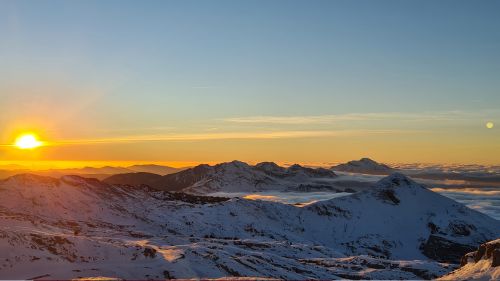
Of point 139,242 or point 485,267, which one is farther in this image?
point 139,242

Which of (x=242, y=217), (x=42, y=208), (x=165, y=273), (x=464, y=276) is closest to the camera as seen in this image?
(x=464, y=276)

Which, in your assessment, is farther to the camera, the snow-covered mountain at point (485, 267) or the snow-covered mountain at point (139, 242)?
the snow-covered mountain at point (139, 242)

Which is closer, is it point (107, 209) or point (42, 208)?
point (42, 208)

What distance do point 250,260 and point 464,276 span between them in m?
48.8

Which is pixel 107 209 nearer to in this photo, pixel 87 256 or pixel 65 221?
pixel 65 221

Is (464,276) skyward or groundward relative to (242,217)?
skyward

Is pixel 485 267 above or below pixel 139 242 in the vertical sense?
above

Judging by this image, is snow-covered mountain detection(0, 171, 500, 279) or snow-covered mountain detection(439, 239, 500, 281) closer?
snow-covered mountain detection(439, 239, 500, 281)

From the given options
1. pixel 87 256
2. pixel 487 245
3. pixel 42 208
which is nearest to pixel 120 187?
pixel 42 208

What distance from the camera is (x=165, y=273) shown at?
71250 millimetres

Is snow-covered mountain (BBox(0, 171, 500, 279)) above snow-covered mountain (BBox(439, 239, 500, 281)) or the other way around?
the other way around

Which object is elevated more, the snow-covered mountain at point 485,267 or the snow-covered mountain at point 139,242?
the snow-covered mountain at point 485,267

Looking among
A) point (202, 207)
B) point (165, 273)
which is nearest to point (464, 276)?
point (165, 273)

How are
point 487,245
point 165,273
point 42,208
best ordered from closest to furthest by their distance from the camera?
point 487,245, point 165,273, point 42,208
